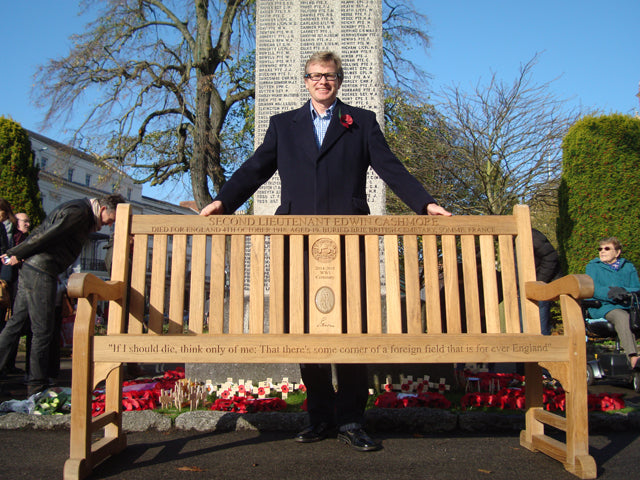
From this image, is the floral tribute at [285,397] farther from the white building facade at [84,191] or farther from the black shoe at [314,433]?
the white building facade at [84,191]

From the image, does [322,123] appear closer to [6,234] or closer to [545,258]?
[545,258]

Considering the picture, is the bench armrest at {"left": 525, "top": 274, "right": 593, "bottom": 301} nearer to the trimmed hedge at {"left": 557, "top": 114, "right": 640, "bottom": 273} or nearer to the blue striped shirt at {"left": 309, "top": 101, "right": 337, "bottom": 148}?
the blue striped shirt at {"left": 309, "top": 101, "right": 337, "bottom": 148}

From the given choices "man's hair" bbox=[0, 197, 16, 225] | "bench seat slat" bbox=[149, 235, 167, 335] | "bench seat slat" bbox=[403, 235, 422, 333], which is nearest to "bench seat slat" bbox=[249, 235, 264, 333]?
"bench seat slat" bbox=[149, 235, 167, 335]

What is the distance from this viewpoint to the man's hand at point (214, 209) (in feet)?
10.3

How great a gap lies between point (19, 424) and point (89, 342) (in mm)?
1627

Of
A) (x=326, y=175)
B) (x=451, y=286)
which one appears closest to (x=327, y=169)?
(x=326, y=175)

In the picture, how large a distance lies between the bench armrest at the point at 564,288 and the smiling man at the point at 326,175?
0.68 meters

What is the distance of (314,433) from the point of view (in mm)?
3309

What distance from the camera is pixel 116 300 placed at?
3.05m

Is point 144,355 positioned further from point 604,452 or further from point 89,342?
point 604,452

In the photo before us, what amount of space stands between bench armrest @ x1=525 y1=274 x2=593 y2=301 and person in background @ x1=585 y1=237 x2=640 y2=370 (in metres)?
3.58

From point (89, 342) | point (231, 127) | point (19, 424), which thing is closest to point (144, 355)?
point (89, 342)

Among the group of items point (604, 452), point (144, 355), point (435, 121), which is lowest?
point (604, 452)

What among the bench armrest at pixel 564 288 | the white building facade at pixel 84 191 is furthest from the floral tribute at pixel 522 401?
the white building facade at pixel 84 191
